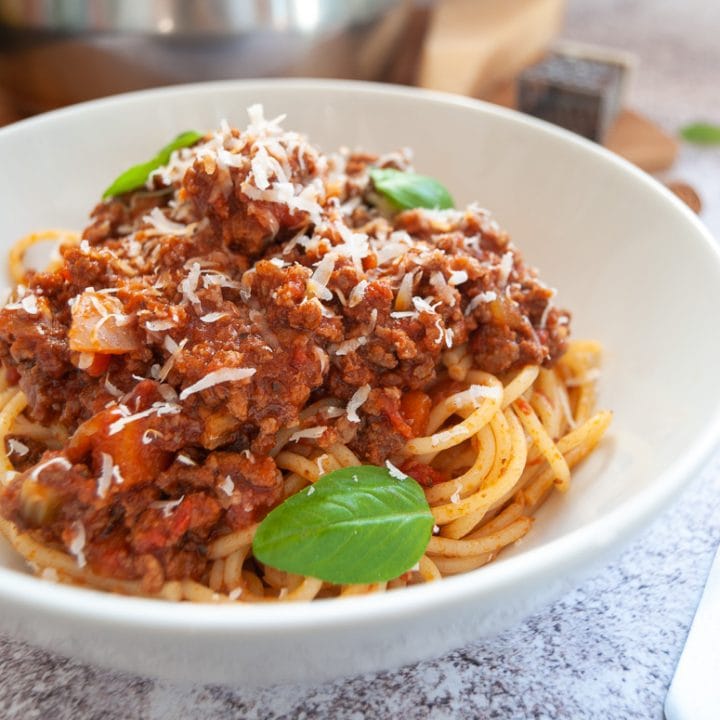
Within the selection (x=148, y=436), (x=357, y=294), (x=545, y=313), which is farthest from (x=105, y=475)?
(x=545, y=313)

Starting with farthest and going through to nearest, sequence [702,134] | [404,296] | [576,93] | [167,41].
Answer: [702,134]
[576,93]
[167,41]
[404,296]

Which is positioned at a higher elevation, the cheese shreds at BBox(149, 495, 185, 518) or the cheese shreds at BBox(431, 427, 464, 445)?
the cheese shreds at BBox(149, 495, 185, 518)

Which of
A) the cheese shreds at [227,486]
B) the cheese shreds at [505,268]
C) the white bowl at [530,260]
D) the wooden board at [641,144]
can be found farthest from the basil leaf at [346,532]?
the wooden board at [641,144]

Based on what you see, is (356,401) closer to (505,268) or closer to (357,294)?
(357,294)

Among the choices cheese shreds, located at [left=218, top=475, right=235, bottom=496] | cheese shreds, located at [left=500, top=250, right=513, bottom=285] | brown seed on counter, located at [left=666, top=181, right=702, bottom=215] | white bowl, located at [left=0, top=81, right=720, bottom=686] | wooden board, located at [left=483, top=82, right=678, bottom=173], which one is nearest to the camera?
white bowl, located at [left=0, top=81, right=720, bottom=686]

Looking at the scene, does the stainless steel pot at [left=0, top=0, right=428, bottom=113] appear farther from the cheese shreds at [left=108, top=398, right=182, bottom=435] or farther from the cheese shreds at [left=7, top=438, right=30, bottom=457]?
the cheese shreds at [left=108, top=398, right=182, bottom=435]

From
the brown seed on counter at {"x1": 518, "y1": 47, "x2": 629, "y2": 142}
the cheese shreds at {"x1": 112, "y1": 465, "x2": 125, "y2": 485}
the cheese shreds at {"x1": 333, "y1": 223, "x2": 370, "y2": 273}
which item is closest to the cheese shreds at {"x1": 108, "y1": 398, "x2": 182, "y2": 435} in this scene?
the cheese shreds at {"x1": 112, "y1": 465, "x2": 125, "y2": 485}

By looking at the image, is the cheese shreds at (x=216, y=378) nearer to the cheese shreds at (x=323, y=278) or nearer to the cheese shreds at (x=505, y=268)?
the cheese shreds at (x=323, y=278)
